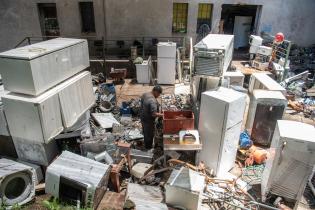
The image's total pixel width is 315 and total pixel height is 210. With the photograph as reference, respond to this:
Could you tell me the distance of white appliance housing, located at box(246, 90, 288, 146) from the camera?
23.8ft

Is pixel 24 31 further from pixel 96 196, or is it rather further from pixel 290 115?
pixel 290 115

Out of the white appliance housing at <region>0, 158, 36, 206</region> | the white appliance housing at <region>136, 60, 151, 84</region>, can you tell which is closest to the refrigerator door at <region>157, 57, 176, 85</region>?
the white appliance housing at <region>136, 60, 151, 84</region>

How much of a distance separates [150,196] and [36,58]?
150 inches

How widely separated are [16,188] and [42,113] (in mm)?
1869

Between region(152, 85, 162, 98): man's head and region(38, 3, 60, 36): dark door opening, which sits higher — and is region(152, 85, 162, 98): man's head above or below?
below

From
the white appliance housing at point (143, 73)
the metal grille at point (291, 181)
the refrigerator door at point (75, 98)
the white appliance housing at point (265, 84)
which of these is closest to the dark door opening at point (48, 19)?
the white appliance housing at point (143, 73)

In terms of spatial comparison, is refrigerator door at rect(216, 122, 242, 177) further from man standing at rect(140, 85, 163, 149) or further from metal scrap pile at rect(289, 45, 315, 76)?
metal scrap pile at rect(289, 45, 315, 76)

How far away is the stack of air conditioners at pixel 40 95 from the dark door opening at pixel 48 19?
10335 mm

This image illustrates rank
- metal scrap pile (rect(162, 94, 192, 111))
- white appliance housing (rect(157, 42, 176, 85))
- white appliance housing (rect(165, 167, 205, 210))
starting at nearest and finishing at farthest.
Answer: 1. white appliance housing (rect(165, 167, 205, 210))
2. metal scrap pile (rect(162, 94, 192, 111))
3. white appliance housing (rect(157, 42, 176, 85))

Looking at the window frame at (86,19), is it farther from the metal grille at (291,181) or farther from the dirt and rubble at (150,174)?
the metal grille at (291,181)

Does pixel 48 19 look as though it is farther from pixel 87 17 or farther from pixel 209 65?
pixel 209 65

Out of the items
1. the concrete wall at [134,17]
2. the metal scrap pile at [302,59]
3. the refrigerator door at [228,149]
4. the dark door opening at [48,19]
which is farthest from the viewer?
the dark door opening at [48,19]

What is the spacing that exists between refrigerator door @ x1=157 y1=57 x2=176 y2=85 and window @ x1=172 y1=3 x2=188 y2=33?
4609mm

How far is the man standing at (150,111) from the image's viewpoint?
21.7ft
